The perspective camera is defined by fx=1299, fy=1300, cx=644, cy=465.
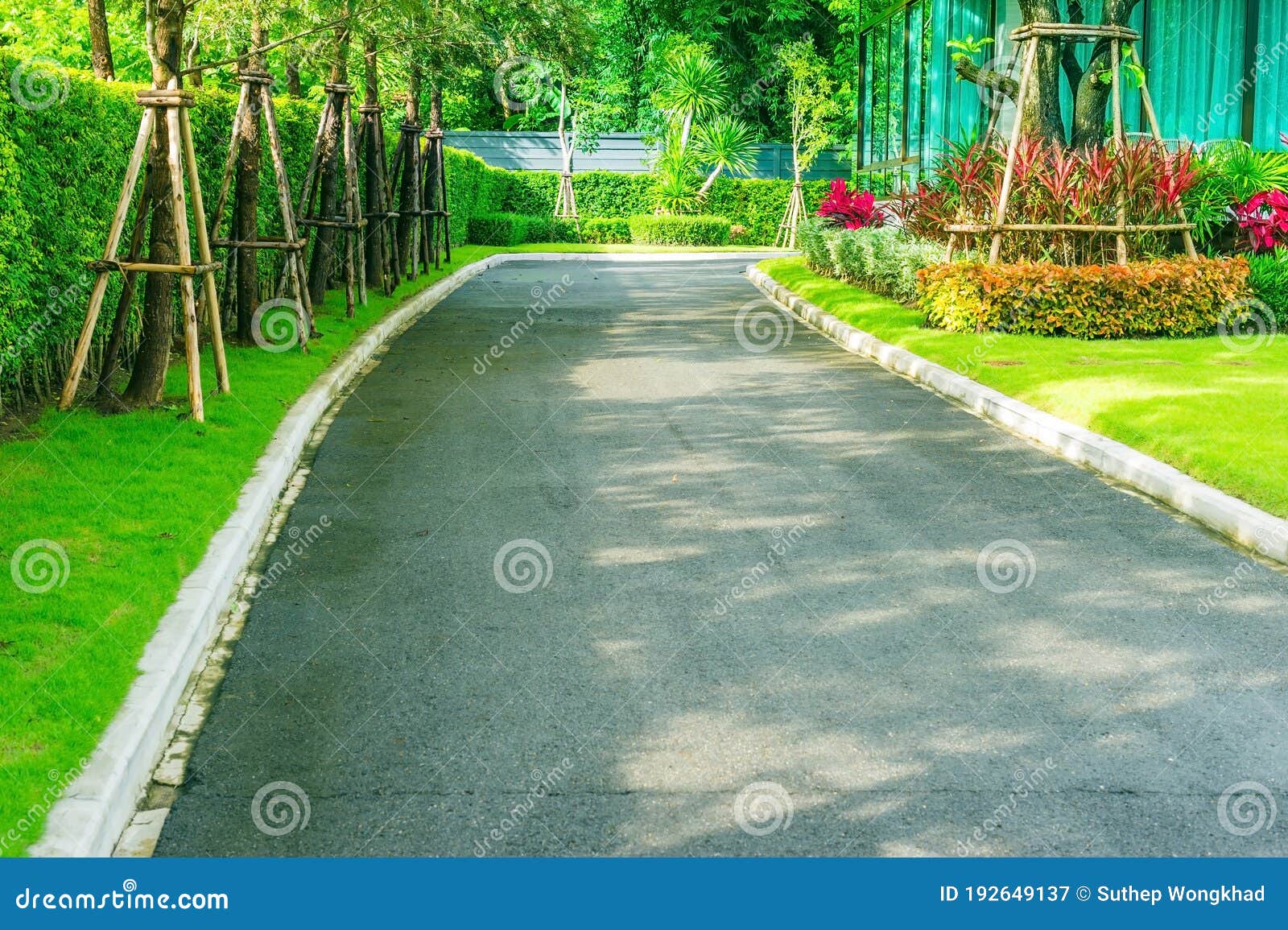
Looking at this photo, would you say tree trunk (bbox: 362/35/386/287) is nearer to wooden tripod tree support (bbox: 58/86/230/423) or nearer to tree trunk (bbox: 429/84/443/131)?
tree trunk (bbox: 429/84/443/131)

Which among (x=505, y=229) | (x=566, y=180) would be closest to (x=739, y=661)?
(x=505, y=229)

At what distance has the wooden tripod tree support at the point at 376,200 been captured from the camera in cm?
1856

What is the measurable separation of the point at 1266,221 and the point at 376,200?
469 inches

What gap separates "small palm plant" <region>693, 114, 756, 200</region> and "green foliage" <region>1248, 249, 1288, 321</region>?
26.1 metres

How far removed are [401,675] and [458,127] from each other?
47412 mm

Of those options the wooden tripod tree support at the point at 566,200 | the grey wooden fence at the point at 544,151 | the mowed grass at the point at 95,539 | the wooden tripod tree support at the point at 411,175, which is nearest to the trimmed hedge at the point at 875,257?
the wooden tripod tree support at the point at 411,175

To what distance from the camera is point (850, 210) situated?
24.1 m

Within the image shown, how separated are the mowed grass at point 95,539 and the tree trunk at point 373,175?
7784 mm

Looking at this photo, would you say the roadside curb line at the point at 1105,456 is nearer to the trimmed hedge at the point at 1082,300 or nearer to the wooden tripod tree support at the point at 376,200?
the trimmed hedge at the point at 1082,300

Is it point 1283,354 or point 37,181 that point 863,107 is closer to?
point 1283,354

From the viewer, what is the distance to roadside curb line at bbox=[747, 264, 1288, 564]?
7.08 meters

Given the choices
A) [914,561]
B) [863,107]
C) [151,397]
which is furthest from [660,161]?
[914,561]

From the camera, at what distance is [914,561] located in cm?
683

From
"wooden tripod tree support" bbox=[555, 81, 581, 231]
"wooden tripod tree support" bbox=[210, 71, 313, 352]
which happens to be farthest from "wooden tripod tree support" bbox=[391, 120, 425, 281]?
"wooden tripod tree support" bbox=[555, 81, 581, 231]
